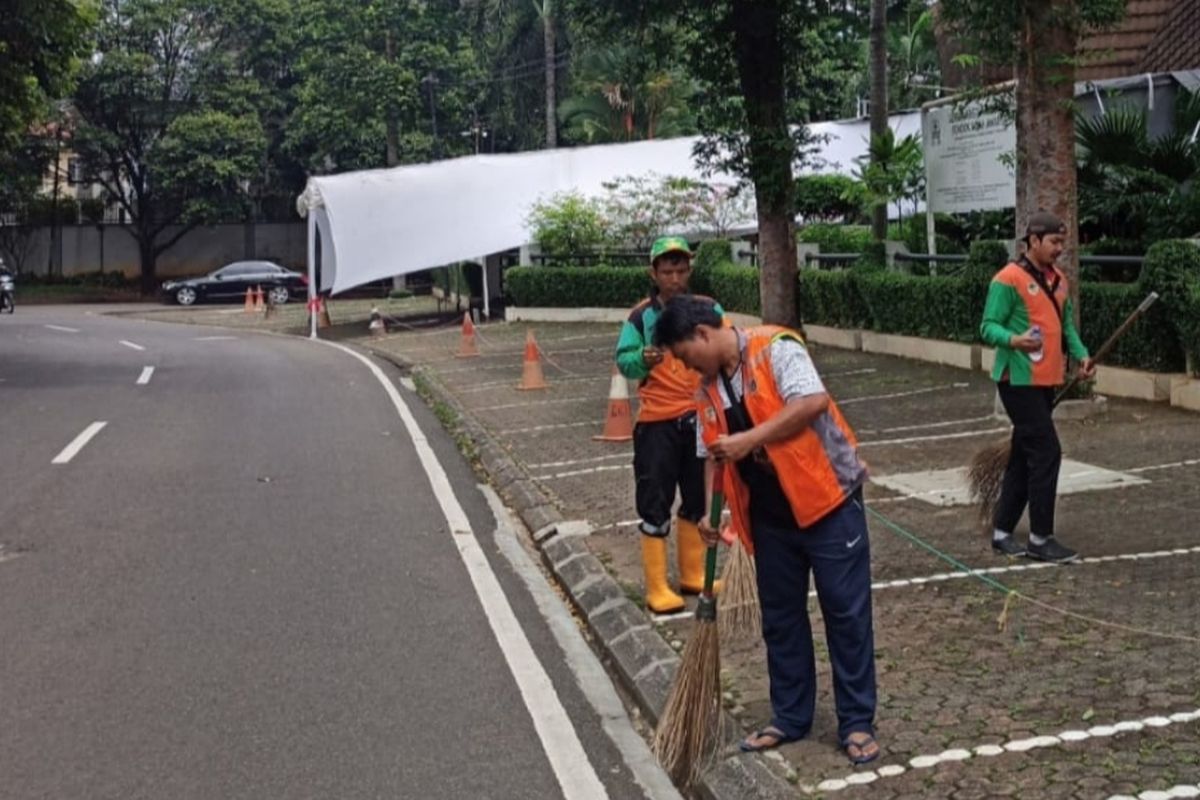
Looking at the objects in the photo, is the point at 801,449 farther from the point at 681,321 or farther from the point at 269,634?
the point at 269,634

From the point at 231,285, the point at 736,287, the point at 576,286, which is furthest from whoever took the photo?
the point at 231,285

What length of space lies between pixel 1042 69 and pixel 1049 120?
44 cm

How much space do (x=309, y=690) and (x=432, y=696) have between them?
0.55 metres

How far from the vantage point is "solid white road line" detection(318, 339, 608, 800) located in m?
5.43

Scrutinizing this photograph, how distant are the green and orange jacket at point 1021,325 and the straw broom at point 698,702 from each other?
3087mm

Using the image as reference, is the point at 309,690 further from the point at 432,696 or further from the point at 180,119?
the point at 180,119

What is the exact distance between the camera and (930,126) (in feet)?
→ 59.1

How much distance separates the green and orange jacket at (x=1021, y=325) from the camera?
7.86m

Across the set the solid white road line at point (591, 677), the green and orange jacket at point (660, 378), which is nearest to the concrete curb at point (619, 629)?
the solid white road line at point (591, 677)

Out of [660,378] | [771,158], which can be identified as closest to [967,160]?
[771,158]

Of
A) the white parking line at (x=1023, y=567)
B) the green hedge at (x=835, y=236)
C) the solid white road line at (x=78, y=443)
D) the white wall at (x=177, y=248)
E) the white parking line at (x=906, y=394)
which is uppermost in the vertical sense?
the white wall at (x=177, y=248)

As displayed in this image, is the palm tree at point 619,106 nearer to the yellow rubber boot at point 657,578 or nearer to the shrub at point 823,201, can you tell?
the shrub at point 823,201

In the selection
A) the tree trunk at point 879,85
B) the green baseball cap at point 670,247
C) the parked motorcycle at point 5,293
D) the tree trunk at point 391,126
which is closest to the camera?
the green baseball cap at point 670,247

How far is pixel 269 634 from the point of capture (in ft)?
24.0
